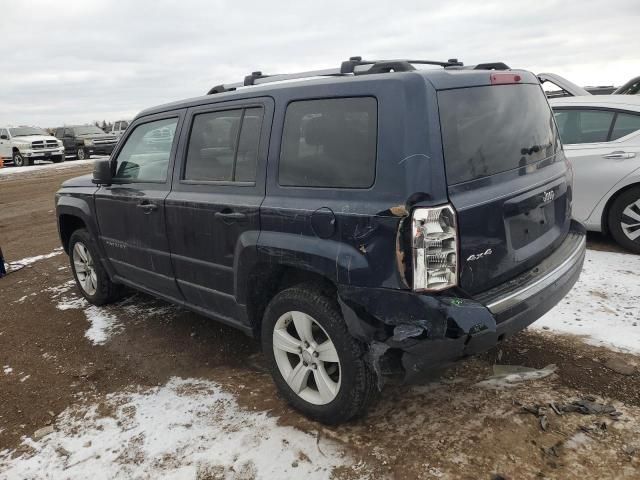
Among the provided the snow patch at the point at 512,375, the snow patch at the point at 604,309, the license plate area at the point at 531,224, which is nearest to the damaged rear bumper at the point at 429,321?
the license plate area at the point at 531,224

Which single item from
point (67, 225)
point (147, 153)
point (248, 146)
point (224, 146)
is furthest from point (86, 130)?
point (248, 146)

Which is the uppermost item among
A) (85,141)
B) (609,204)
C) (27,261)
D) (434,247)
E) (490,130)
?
(85,141)

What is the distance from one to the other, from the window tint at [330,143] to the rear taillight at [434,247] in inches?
13.8

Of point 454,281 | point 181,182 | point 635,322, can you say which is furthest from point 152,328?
point 635,322

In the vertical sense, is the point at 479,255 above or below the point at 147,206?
below

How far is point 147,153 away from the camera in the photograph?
13.4ft

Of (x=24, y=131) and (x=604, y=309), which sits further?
(x=24, y=131)

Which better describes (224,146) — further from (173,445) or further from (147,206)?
(173,445)

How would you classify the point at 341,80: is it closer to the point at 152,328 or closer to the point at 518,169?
the point at 518,169

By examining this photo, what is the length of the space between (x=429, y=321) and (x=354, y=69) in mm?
1497

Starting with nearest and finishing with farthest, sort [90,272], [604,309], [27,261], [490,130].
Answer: [490,130] < [604,309] < [90,272] < [27,261]

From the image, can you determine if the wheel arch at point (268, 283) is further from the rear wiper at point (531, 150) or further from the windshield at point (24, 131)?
the windshield at point (24, 131)

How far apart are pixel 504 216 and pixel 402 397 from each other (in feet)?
4.17

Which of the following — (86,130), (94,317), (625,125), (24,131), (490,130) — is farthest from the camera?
(86,130)
